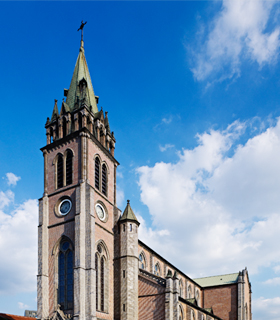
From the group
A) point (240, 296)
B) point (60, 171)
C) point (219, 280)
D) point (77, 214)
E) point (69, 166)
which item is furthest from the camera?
point (219, 280)

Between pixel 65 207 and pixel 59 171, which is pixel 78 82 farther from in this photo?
pixel 65 207

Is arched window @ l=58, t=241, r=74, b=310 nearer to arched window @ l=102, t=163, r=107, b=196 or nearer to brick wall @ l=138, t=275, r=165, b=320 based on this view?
arched window @ l=102, t=163, r=107, b=196

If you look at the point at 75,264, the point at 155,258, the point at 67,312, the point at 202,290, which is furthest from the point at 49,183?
the point at 202,290

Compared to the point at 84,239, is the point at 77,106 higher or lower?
higher

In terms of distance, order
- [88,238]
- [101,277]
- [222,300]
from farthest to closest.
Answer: [222,300] < [101,277] < [88,238]

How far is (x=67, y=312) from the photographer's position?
130ft

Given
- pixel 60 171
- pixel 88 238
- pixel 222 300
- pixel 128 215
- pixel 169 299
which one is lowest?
pixel 222 300

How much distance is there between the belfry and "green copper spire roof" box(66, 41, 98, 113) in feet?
0.64

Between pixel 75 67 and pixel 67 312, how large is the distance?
33073mm

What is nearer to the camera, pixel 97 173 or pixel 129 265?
pixel 129 265

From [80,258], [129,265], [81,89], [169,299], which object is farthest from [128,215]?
[81,89]

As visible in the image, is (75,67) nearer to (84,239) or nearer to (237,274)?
(84,239)

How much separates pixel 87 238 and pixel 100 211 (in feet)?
16.2

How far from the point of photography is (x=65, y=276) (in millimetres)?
41656
